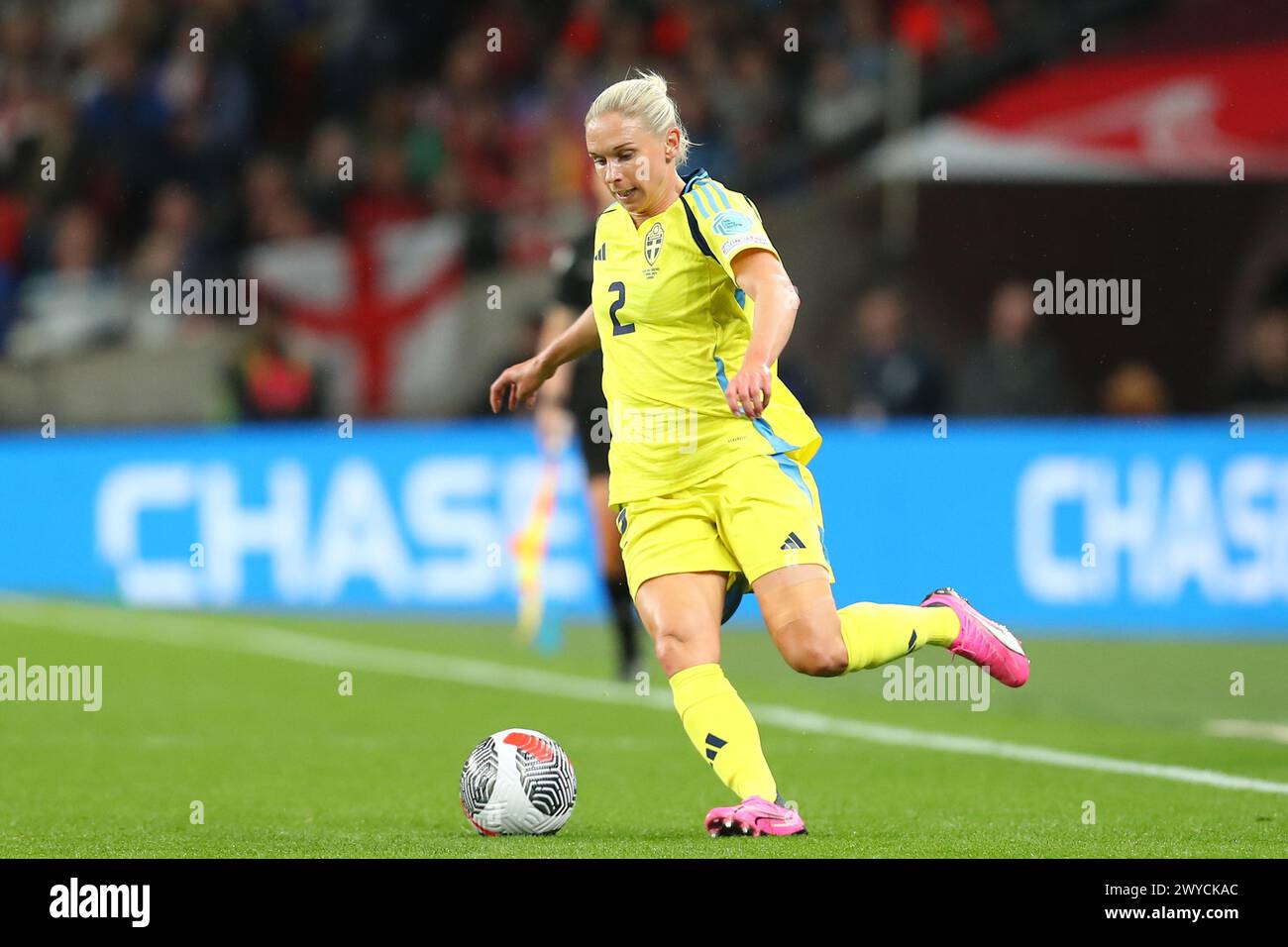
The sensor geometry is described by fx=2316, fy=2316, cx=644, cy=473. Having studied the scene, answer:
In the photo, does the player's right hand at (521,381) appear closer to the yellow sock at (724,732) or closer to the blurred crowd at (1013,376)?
the yellow sock at (724,732)

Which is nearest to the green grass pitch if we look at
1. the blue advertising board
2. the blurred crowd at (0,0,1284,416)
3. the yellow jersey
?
the blue advertising board

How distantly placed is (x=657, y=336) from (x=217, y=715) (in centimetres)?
448

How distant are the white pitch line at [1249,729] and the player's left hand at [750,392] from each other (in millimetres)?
3887

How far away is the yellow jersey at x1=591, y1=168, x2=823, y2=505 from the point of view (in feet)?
20.2

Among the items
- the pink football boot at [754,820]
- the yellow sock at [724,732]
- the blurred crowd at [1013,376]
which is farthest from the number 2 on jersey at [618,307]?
the blurred crowd at [1013,376]

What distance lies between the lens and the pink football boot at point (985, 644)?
262 inches

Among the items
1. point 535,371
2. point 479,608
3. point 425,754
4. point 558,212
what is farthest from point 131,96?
point 535,371

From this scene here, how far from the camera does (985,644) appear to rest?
6688 mm

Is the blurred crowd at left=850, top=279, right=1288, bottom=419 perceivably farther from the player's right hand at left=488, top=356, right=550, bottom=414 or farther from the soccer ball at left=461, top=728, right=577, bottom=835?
the soccer ball at left=461, top=728, right=577, bottom=835

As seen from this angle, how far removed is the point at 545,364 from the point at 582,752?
2.21 m

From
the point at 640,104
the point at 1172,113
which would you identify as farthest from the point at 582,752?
the point at 1172,113

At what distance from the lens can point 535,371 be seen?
6.77m

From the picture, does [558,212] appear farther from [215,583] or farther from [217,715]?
[217,715]

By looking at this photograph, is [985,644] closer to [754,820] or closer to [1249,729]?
[754,820]
